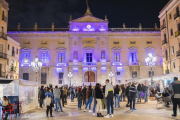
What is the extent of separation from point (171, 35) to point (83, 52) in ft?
55.2

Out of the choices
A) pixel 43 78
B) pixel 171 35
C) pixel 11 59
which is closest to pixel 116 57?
pixel 171 35

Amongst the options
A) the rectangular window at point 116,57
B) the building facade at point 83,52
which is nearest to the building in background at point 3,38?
the building facade at point 83,52

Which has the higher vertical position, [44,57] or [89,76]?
[44,57]

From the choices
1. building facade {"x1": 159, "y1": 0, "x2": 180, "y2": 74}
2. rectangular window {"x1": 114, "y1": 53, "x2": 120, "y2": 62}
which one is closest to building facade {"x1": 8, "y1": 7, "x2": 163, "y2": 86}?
rectangular window {"x1": 114, "y1": 53, "x2": 120, "y2": 62}

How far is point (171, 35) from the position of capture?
→ 32.2m

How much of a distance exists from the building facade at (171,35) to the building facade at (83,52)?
8084mm

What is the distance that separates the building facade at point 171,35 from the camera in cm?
2960

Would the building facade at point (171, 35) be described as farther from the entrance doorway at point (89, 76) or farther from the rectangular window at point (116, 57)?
the entrance doorway at point (89, 76)

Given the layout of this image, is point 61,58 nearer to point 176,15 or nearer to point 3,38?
point 3,38

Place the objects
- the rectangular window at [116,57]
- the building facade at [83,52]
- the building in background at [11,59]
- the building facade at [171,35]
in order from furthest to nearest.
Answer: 1. the rectangular window at [116,57]
2. the building facade at [83,52]
3. the building in background at [11,59]
4. the building facade at [171,35]

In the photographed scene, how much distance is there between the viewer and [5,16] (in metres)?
32.2

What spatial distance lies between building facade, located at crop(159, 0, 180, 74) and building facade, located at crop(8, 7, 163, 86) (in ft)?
26.5

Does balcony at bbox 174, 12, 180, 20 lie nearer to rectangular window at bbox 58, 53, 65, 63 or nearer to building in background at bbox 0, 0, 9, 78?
rectangular window at bbox 58, 53, 65, 63

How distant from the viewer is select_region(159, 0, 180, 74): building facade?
2960 cm
